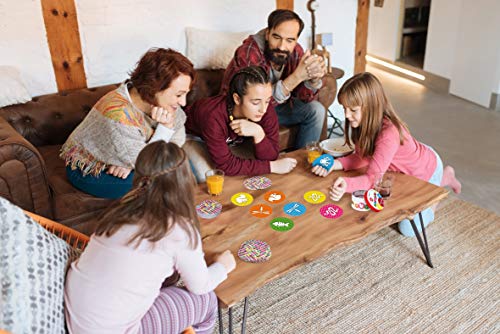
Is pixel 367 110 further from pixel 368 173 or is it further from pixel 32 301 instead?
pixel 32 301

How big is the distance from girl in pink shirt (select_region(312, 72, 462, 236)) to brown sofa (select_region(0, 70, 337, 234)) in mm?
832

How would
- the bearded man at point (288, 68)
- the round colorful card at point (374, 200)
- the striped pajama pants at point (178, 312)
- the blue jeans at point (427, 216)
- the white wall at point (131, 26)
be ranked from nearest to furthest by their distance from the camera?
the striped pajama pants at point (178, 312) → the round colorful card at point (374, 200) → the blue jeans at point (427, 216) → the bearded man at point (288, 68) → the white wall at point (131, 26)

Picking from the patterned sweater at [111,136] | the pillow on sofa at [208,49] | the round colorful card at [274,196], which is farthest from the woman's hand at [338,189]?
the pillow on sofa at [208,49]

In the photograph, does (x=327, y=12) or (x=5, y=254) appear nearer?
(x=5, y=254)

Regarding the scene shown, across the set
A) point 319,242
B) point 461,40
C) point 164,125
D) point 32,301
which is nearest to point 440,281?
point 319,242

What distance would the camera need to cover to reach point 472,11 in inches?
173

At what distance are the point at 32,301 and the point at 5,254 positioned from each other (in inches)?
5.8

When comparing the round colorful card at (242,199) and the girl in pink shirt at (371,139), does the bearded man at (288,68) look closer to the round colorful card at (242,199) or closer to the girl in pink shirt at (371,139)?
the girl in pink shirt at (371,139)

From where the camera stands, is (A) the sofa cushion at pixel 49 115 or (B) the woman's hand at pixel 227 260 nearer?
(B) the woman's hand at pixel 227 260

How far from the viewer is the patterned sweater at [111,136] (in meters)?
2.14

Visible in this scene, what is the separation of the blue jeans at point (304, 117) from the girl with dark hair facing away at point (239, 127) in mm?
505

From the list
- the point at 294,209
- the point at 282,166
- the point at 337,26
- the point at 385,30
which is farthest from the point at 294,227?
the point at 385,30

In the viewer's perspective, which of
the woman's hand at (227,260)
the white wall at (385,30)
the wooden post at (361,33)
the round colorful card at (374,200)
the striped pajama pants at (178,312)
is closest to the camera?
the striped pajama pants at (178,312)

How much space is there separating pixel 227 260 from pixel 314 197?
586 mm
